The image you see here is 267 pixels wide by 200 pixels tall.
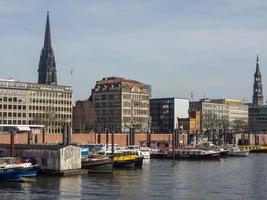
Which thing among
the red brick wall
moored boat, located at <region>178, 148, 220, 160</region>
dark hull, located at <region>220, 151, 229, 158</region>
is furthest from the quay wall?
dark hull, located at <region>220, 151, 229, 158</region>

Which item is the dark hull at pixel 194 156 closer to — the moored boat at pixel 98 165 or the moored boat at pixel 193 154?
the moored boat at pixel 193 154

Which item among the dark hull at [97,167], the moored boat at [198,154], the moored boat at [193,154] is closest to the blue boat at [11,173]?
the dark hull at [97,167]

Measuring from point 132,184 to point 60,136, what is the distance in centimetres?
7840

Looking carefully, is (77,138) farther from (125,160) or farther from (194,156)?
(125,160)

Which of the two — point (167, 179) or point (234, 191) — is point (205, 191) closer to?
point (234, 191)

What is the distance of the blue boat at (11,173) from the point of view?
75.8 metres

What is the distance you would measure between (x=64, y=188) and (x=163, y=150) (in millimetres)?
77351

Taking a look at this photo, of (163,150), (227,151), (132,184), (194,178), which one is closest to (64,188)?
(132,184)

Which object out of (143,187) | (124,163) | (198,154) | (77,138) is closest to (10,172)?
(143,187)

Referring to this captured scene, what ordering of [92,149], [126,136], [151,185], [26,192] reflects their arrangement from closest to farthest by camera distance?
[26,192]
[151,185]
[92,149]
[126,136]

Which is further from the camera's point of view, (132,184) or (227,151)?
(227,151)

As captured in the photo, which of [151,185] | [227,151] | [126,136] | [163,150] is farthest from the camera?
[126,136]

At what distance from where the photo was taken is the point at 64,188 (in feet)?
230

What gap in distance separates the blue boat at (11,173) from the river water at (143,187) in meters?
1.23
